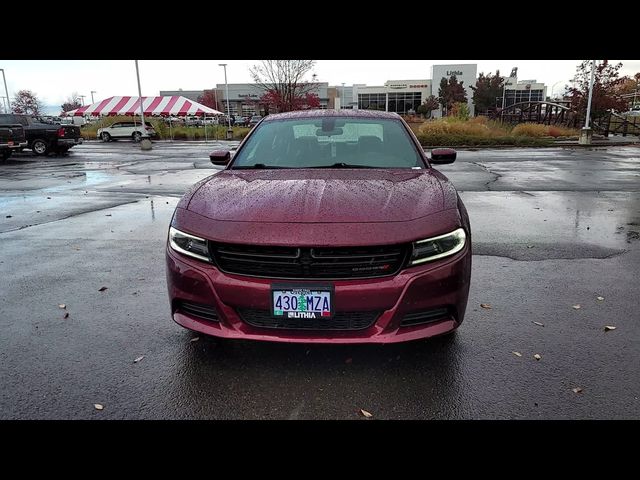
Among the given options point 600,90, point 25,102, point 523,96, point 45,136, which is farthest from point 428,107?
point 25,102

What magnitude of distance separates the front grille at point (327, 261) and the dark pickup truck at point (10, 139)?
20.5 m

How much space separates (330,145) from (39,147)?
23.0m

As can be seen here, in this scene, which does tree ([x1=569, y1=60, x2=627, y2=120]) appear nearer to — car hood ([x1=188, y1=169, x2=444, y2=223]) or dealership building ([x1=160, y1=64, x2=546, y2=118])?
car hood ([x1=188, y1=169, x2=444, y2=223])

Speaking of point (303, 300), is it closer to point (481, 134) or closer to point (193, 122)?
point (481, 134)

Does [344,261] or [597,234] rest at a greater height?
[344,261]

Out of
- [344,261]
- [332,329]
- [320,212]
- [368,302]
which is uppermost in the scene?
[320,212]

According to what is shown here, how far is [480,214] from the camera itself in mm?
7848

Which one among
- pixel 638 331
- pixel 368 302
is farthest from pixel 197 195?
pixel 638 331

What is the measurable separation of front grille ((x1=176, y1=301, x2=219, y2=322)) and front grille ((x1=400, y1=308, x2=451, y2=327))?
1.10 meters

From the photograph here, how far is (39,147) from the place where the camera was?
22.6 m

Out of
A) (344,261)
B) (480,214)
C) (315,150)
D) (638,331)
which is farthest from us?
(480,214)
